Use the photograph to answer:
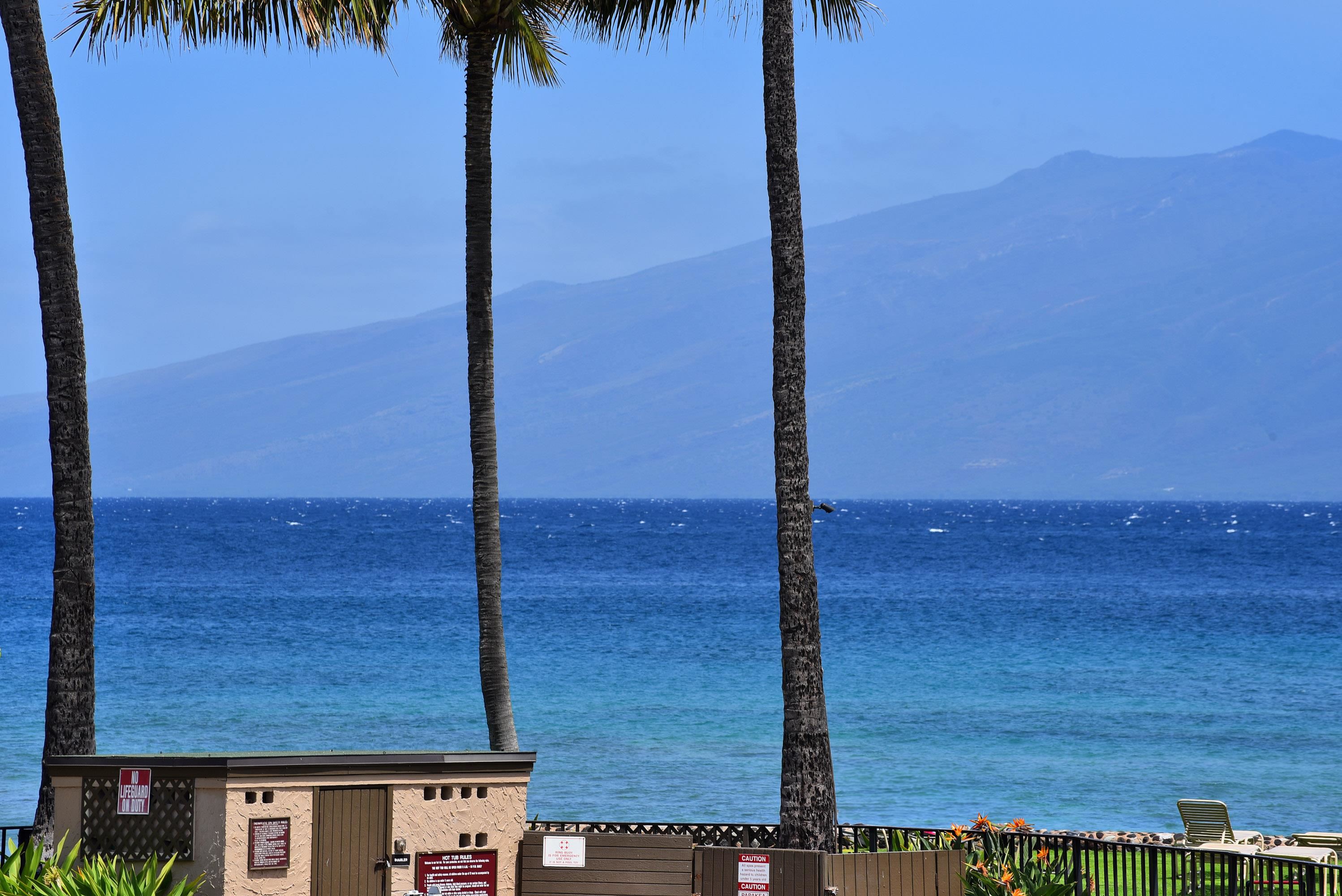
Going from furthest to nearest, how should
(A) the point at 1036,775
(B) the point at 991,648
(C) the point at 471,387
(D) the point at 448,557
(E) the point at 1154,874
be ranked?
(D) the point at 448,557
(B) the point at 991,648
(A) the point at 1036,775
(C) the point at 471,387
(E) the point at 1154,874

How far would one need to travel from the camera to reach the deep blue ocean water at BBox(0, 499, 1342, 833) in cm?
3556

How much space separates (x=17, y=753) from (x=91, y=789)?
30.5 meters

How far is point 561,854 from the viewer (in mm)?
12609

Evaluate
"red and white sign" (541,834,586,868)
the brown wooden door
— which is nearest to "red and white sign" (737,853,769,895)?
"red and white sign" (541,834,586,868)

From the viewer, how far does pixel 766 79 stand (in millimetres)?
14117

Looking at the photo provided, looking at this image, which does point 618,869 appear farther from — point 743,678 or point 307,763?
point 743,678

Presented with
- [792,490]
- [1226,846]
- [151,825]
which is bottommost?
[1226,846]

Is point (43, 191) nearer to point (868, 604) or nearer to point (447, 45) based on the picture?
point (447, 45)

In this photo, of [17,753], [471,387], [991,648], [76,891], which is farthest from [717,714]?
[76,891]

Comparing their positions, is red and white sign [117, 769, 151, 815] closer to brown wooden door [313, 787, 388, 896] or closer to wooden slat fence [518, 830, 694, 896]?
brown wooden door [313, 787, 388, 896]

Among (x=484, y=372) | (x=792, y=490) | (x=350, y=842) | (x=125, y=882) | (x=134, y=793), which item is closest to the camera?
(x=125, y=882)

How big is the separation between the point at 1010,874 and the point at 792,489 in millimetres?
3655

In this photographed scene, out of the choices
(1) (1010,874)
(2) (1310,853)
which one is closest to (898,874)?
(1) (1010,874)

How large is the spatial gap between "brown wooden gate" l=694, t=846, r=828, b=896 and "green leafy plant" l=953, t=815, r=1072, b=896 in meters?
Result: 1.38
